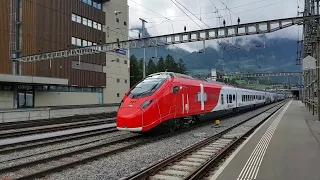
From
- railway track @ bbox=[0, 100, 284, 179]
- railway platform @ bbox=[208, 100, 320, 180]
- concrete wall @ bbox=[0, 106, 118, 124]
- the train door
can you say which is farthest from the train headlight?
concrete wall @ bbox=[0, 106, 118, 124]

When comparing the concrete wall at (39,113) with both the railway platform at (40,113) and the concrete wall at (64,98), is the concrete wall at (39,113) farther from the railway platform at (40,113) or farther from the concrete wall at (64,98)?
the concrete wall at (64,98)

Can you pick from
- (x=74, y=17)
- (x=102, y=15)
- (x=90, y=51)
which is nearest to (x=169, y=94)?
(x=90, y=51)

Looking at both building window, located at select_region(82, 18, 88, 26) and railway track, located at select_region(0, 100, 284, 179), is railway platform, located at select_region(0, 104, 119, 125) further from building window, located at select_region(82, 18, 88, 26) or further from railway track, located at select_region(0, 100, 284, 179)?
building window, located at select_region(82, 18, 88, 26)

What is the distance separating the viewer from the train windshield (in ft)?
41.9

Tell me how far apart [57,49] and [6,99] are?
10.3 m

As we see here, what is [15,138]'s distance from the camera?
14.2m

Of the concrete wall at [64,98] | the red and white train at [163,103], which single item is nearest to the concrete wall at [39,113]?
the concrete wall at [64,98]

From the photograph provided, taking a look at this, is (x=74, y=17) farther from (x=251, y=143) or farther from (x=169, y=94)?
(x=251, y=143)

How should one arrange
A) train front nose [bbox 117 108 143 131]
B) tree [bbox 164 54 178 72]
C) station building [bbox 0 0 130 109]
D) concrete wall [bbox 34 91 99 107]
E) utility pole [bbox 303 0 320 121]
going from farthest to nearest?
tree [bbox 164 54 178 72], concrete wall [bbox 34 91 99 107], station building [bbox 0 0 130 109], utility pole [bbox 303 0 320 121], train front nose [bbox 117 108 143 131]

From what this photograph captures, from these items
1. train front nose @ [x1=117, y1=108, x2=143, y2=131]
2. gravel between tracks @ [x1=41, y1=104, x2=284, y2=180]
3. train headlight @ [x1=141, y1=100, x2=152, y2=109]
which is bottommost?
gravel between tracks @ [x1=41, y1=104, x2=284, y2=180]

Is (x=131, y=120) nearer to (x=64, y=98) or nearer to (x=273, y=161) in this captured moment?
(x=273, y=161)

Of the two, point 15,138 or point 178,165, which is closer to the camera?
point 178,165

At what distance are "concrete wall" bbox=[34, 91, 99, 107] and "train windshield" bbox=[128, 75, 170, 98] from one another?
996 inches

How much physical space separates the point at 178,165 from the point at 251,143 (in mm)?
4338
